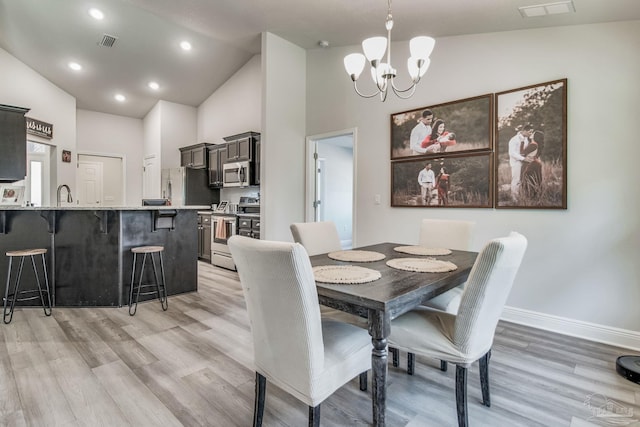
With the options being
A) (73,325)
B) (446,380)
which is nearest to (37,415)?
(73,325)

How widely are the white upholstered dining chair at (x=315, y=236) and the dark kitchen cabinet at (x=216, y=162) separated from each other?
3782mm

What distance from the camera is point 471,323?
147cm

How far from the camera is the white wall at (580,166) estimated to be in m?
2.55

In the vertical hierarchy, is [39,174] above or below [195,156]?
below

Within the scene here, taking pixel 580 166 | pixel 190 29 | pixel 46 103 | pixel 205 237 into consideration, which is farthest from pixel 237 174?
pixel 580 166

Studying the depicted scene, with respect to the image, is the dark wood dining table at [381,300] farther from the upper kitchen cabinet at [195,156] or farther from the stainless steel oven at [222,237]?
the upper kitchen cabinet at [195,156]

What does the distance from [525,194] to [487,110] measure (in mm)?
903

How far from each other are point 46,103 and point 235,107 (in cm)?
345

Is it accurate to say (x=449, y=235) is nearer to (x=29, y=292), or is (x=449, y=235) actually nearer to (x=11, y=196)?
(x=29, y=292)

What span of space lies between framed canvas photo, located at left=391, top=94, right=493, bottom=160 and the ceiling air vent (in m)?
4.36

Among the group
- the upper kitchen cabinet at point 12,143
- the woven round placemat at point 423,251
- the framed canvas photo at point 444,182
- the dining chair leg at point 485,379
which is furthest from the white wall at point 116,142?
the dining chair leg at point 485,379

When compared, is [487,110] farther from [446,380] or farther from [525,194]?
[446,380]

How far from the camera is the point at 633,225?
2.53 metres

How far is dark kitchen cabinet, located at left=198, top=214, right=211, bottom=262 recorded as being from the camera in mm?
5824
